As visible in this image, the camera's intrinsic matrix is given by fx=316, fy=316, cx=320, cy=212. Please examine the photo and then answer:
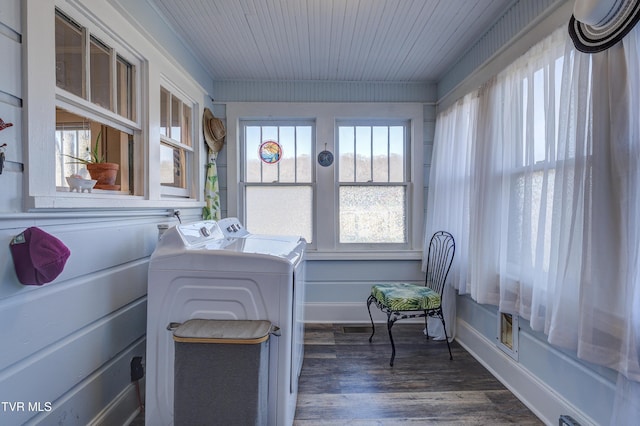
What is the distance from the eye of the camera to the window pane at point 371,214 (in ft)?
10.6

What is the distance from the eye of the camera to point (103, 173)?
5.23ft

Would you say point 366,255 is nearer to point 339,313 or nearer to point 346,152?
point 339,313

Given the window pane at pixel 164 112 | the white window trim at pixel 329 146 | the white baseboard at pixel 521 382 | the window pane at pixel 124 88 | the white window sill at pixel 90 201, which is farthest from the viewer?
the white window trim at pixel 329 146

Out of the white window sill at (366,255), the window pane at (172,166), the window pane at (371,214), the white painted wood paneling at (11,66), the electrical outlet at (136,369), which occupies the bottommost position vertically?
the electrical outlet at (136,369)

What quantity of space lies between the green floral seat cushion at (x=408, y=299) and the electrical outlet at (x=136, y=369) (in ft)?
5.47

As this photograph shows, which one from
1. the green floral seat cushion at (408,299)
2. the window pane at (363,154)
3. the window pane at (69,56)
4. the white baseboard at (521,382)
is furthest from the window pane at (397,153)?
the window pane at (69,56)

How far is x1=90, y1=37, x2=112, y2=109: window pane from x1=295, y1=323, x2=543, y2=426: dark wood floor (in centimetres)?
199

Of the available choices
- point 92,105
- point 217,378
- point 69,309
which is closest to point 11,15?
point 92,105

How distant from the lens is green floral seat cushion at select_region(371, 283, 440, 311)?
7.82 feet

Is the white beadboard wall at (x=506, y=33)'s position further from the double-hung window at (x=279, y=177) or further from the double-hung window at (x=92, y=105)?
the double-hung window at (x=92, y=105)

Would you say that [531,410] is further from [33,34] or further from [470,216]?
[33,34]

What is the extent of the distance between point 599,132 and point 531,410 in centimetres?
157

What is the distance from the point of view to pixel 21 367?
1111 millimetres

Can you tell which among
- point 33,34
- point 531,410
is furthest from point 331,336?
point 33,34
